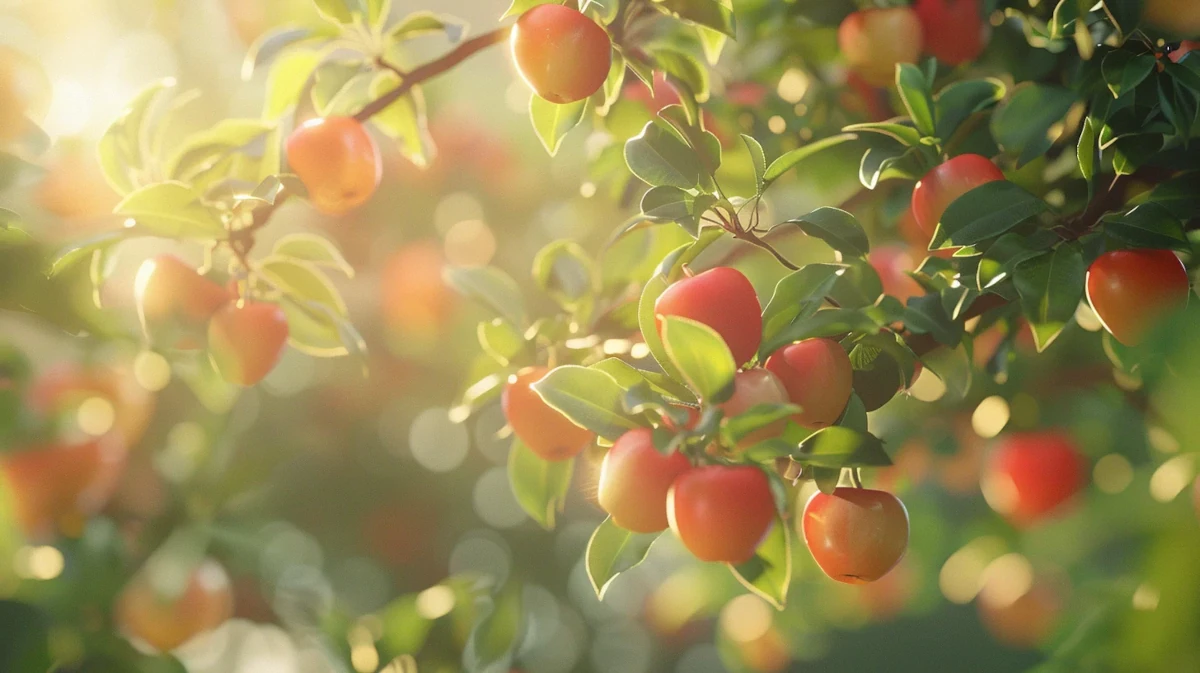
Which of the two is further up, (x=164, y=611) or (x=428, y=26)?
(x=428, y=26)

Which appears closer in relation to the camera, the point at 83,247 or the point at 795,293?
the point at 795,293

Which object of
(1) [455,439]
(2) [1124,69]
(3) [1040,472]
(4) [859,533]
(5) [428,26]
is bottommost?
(1) [455,439]

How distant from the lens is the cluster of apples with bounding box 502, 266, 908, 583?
585 mm

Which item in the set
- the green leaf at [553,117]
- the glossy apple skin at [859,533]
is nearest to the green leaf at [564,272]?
the green leaf at [553,117]

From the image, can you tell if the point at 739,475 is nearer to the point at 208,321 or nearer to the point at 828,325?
the point at 828,325

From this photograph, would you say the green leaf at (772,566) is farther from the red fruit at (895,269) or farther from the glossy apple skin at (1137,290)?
the red fruit at (895,269)

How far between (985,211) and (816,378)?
0.18m

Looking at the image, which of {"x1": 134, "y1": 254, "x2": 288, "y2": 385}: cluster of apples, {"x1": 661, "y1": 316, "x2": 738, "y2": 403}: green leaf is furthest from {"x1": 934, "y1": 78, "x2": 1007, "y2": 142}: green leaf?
{"x1": 134, "y1": 254, "x2": 288, "y2": 385}: cluster of apples

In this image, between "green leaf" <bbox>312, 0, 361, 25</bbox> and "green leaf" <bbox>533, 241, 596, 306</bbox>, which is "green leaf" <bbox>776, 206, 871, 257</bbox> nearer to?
"green leaf" <bbox>533, 241, 596, 306</bbox>

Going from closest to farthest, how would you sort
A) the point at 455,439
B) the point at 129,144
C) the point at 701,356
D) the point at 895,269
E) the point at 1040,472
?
the point at 701,356 → the point at 129,144 → the point at 895,269 → the point at 1040,472 → the point at 455,439

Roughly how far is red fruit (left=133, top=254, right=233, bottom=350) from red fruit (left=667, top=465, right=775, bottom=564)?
0.50 m

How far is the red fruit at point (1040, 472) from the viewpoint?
1296 mm

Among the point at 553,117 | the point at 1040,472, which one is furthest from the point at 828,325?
the point at 1040,472

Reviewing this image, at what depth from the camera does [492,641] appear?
3.73ft
